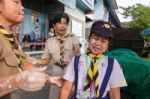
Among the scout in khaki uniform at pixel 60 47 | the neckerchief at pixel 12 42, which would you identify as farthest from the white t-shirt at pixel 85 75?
the scout in khaki uniform at pixel 60 47

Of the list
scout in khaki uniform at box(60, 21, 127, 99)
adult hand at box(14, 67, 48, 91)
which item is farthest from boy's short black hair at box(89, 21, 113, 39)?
adult hand at box(14, 67, 48, 91)

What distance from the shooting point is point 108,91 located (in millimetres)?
2811

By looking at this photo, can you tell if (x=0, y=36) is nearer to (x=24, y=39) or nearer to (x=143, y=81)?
(x=143, y=81)

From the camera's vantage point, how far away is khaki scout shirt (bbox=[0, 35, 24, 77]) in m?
2.12

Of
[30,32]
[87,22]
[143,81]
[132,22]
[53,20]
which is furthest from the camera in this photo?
[132,22]

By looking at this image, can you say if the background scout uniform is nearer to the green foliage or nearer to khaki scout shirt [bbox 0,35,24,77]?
khaki scout shirt [bbox 0,35,24,77]

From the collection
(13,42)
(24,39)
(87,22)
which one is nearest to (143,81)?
(13,42)

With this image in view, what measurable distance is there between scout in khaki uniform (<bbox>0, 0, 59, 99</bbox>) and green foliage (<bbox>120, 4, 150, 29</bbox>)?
4326cm

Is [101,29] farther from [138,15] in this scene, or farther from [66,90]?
[138,15]

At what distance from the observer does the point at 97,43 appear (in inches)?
109

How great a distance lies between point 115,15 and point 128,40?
4914cm

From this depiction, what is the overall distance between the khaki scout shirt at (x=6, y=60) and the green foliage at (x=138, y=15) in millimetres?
43425

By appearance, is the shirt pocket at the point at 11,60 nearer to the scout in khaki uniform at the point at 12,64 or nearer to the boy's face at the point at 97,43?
the scout in khaki uniform at the point at 12,64

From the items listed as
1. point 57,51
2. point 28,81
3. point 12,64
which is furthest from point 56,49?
point 28,81
